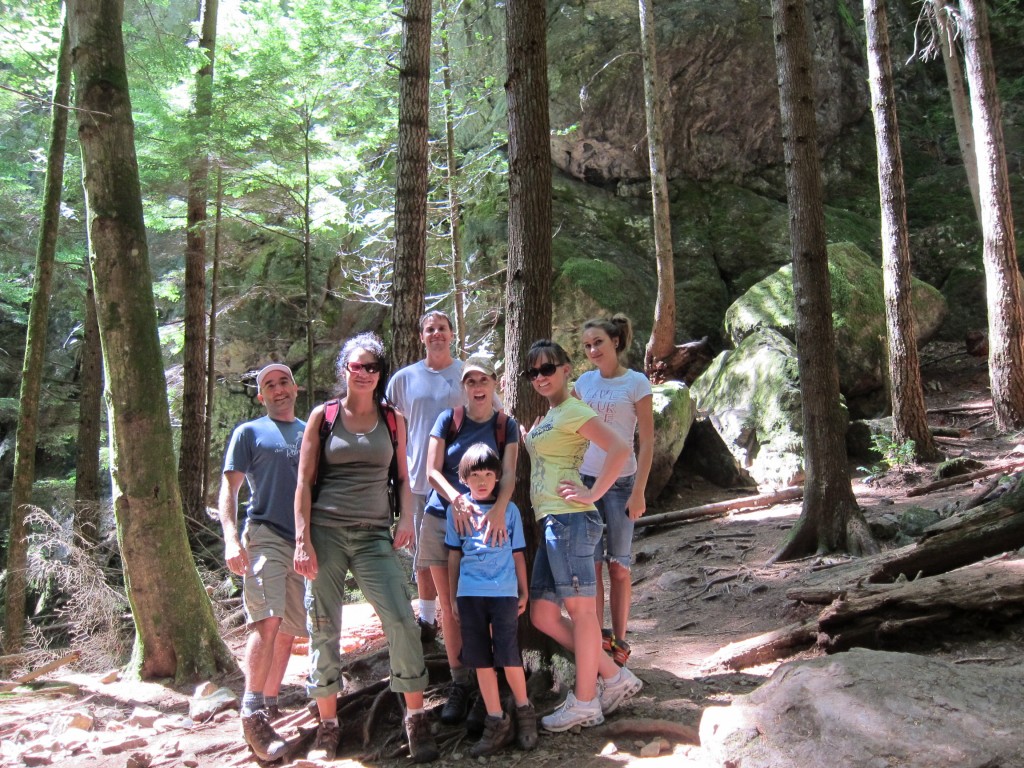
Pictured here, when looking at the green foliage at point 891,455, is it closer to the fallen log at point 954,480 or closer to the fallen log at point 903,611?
the fallen log at point 954,480

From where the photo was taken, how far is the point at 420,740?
379 cm

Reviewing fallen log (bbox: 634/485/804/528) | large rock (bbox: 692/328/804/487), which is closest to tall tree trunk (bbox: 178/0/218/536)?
fallen log (bbox: 634/485/804/528)

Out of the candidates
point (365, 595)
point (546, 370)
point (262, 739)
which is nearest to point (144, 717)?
point (262, 739)

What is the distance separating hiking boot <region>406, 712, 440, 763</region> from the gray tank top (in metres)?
1.01

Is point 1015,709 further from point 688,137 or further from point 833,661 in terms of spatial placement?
point 688,137

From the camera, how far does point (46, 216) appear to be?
32.0ft

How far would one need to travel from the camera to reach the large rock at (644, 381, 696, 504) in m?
11.0

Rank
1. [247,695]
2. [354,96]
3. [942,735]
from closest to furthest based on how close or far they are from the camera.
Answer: [942,735] < [247,695] < [354,96]

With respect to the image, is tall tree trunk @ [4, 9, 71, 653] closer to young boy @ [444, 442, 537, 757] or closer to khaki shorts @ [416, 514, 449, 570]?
khaki shorts @ [416, 514, 449, 570]

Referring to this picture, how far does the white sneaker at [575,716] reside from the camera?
380cm

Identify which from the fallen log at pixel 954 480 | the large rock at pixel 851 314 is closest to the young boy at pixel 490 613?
the fallen log at pixel 954 480

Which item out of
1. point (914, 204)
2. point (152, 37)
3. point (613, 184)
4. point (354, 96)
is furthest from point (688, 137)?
point (152, 37)

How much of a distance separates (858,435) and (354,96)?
33.5 feet

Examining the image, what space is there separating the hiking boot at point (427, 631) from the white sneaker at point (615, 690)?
1326 millimetres
